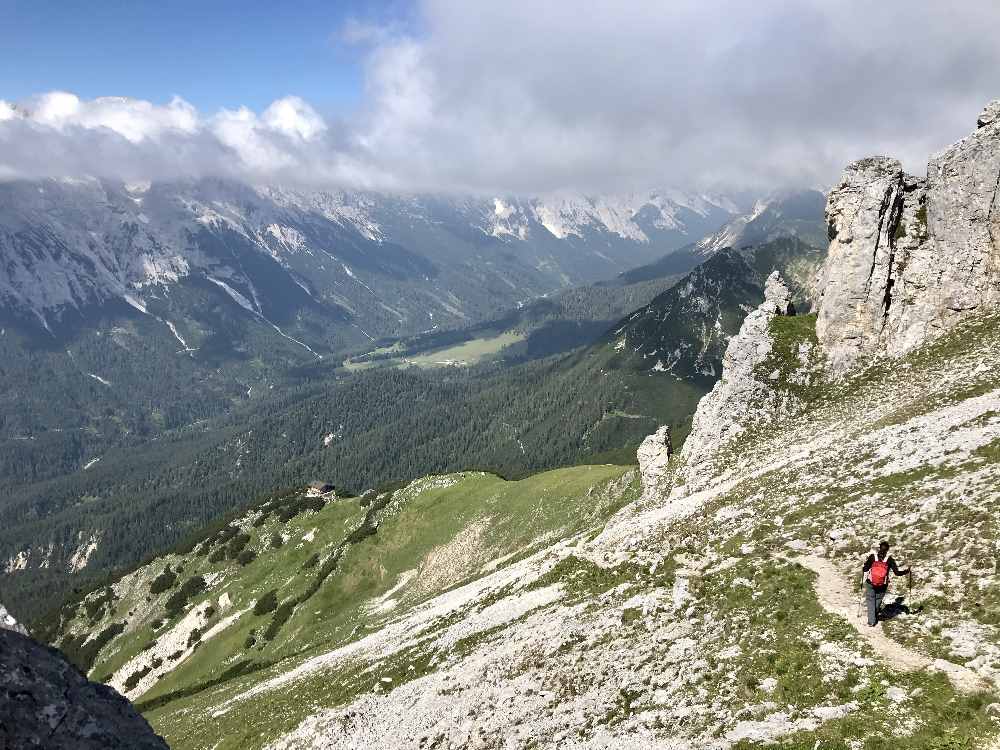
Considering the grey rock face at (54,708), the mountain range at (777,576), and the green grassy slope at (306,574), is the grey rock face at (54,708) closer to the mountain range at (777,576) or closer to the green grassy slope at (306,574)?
the mountain range at (777,576)

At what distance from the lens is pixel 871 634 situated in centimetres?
2425

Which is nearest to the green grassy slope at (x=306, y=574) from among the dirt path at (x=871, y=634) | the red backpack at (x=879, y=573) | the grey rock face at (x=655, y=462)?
the grey rock face at (x=655, y=462)

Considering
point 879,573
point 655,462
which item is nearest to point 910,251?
point 655,462

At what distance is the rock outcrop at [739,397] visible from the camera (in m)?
63.8

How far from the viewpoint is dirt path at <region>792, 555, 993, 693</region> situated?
791 inches

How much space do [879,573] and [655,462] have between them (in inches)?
2130

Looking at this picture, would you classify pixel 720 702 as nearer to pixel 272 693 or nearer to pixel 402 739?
pixel 402 739

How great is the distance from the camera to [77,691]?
18.6 m

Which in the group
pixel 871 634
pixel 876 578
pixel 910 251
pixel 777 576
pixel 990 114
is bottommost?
pixel 871 634

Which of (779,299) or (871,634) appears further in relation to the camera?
(779,299)

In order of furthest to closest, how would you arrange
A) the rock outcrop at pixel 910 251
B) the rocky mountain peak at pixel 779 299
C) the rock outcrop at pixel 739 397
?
the rocky mountain peak at pixel 779 299, the rock outcrop at pixel 739 397, the rock outcrop at pixel 910 251

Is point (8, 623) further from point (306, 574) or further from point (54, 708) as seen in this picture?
point (306, 574)

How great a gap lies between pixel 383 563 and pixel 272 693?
200 feet

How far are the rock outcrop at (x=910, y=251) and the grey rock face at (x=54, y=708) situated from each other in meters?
68.4
